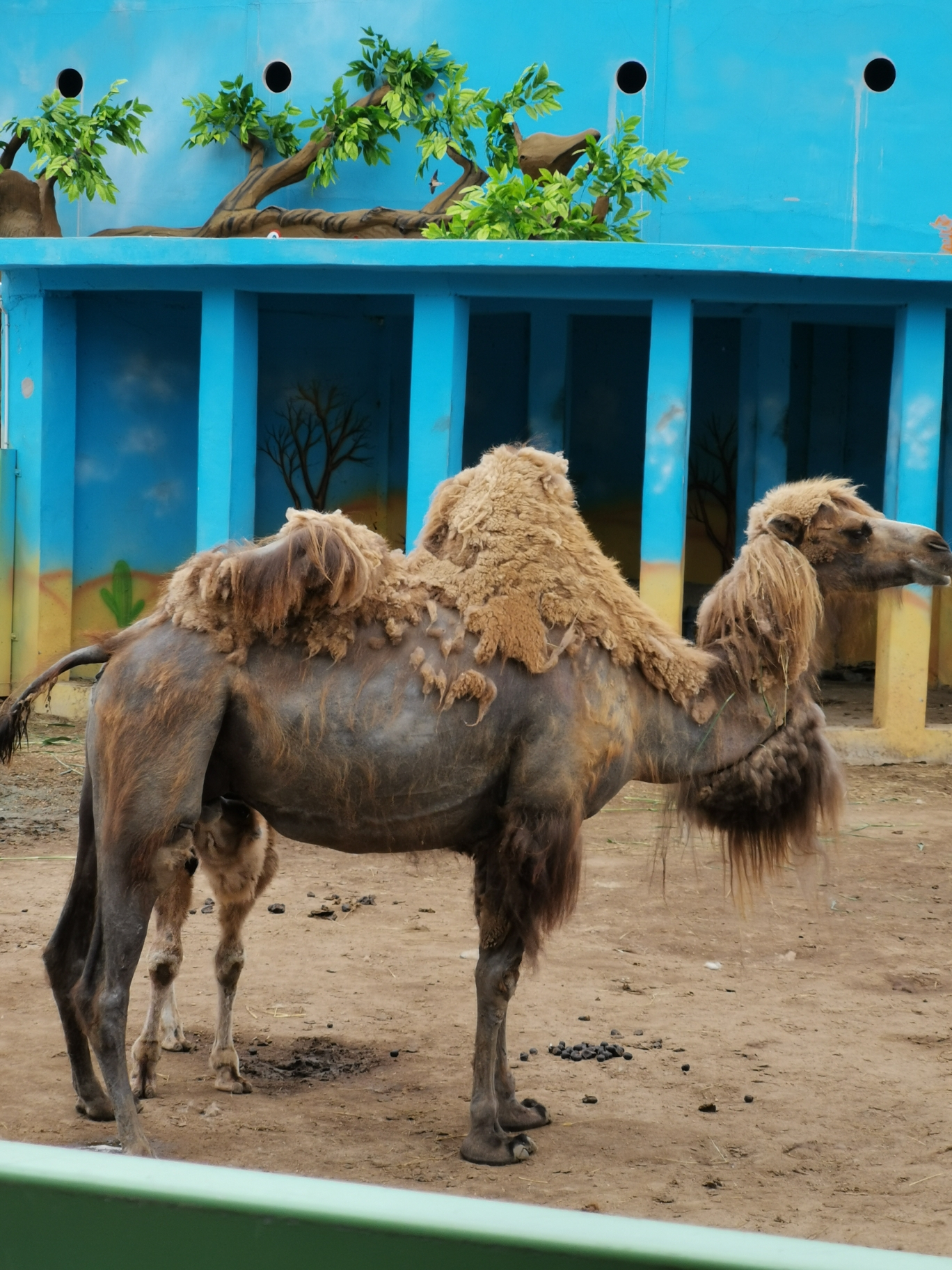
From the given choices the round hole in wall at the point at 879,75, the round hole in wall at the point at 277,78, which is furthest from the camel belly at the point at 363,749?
the round hole in wall at the point at 277,78

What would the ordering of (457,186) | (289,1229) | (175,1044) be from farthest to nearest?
(457,186) < (175,1044) < (289,1229)

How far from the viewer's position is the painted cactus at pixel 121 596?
12.0 meters

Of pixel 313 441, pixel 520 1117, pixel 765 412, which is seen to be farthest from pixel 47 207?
pixel 520 1117

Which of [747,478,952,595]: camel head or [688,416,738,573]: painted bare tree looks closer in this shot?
[747,478,952,595]: camel head

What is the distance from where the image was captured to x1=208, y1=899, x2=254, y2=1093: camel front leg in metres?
4.74

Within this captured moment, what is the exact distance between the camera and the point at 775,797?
447 cm

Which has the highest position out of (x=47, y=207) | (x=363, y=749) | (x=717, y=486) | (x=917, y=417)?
(x=47, y=207)

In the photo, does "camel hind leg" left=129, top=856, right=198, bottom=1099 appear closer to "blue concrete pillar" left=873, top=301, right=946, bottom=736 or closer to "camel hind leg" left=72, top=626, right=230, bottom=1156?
"camel hind leg" left=72, top=626, right=230, bottom=1156

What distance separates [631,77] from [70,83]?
17.1ft

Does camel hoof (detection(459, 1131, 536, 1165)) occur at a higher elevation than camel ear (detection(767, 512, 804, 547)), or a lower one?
lower

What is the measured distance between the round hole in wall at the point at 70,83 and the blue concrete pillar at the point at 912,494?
7.79 m

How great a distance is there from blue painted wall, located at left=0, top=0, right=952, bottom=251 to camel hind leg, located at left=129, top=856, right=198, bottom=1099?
8.82 meters

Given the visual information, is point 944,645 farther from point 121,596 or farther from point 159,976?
point 159,976

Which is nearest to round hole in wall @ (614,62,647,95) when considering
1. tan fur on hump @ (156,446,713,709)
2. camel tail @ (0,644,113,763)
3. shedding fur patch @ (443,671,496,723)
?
tan fur on hump @ (156,446,713,709)
